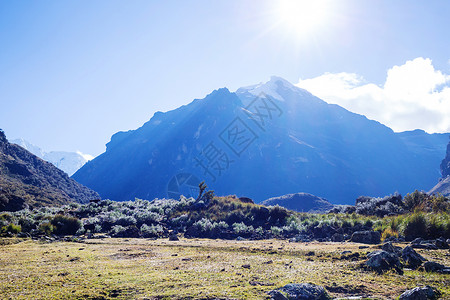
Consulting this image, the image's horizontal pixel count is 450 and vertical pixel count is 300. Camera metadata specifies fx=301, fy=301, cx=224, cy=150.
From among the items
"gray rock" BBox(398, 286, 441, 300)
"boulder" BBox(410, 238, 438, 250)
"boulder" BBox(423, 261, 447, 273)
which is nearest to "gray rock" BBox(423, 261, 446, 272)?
"boulder" BBox(423, 261, 447, 273)

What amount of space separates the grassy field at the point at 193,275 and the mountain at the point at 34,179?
4423 centimetres

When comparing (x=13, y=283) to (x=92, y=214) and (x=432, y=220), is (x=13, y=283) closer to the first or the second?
(x=432, y=220)

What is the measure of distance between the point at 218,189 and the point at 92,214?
11958 centimetres

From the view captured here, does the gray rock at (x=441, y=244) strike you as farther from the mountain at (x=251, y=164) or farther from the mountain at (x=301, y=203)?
the mountain at (x=251, y=164)

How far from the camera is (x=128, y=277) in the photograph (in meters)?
10.9

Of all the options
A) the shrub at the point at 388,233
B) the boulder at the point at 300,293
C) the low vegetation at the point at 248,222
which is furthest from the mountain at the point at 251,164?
the boulder at the point at 300,293

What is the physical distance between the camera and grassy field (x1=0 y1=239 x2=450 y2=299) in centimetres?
877

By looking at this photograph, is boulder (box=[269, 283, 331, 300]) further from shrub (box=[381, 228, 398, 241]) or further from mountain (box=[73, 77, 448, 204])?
mountain (box=[73, 77, 448, 204])

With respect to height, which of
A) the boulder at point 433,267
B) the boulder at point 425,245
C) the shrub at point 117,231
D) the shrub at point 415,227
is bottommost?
the shrub at point 117,231

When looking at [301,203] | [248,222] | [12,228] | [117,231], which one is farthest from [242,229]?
[301,203]

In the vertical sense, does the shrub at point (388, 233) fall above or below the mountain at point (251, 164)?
below

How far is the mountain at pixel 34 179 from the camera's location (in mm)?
63906

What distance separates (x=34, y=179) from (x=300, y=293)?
92484 mm

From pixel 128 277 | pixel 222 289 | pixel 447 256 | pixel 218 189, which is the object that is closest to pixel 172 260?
pixel 128 277
